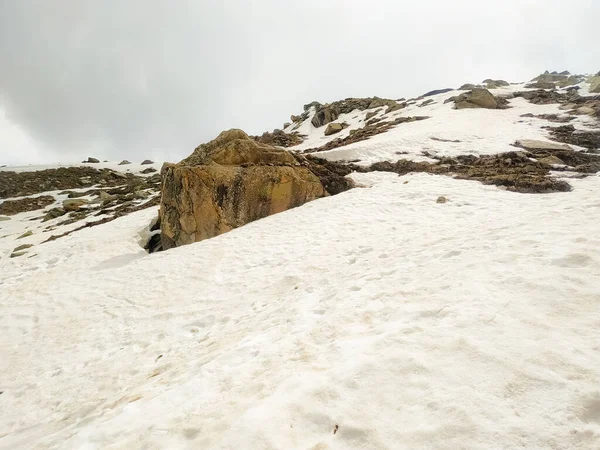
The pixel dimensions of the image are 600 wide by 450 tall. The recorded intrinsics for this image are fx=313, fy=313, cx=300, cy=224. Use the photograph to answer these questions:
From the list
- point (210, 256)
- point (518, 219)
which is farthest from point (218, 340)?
point (518, 219)

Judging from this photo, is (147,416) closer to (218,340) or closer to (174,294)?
(218,340)

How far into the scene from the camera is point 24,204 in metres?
30.6

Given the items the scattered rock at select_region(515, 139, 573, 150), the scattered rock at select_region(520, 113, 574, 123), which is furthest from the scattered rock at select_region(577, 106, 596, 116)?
the scattered rock at select_region(515, 139, 573, 150)

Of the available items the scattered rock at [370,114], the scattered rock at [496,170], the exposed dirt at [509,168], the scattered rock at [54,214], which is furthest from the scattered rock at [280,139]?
the scattered rock at [496,170]

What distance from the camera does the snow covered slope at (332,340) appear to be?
2.64m

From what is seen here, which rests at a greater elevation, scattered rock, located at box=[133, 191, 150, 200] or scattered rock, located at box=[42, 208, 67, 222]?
scattered rock, located at box=[133, 191, 150, 200]

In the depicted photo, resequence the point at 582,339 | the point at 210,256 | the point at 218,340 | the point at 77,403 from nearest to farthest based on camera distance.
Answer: the point at 582,339, the point at 77,403, the point at 218,340, the point at 210,256

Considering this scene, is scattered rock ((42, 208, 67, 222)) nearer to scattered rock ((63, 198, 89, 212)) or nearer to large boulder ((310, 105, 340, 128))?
scattered rock ((63, 198, 89, 212))

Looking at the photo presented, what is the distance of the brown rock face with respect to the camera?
1295 cm

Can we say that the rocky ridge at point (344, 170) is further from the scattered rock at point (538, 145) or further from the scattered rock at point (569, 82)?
the scattered rock at point (569, 82)

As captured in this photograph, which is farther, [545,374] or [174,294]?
[174,294]

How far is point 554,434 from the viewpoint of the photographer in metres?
2.29

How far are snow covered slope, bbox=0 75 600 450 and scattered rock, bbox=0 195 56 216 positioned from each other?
24040mm

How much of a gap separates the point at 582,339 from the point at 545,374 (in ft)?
2.54
